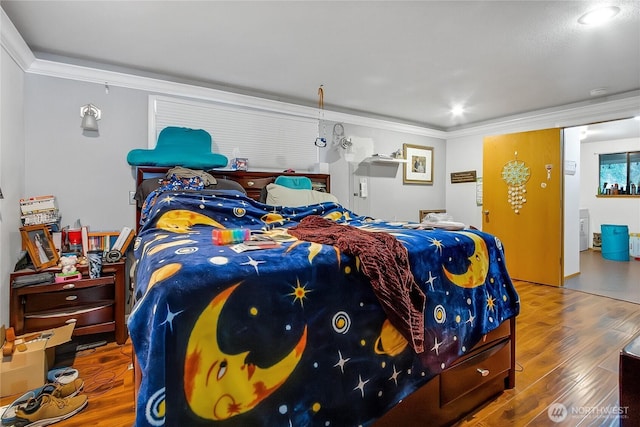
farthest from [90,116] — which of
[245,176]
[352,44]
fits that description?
[352,44]

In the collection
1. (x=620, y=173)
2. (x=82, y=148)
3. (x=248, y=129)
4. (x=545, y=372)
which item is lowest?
(x=545, y=372)

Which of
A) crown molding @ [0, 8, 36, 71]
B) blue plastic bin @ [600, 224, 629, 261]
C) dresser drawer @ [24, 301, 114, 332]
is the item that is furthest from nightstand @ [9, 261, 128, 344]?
blue plastic bin @ [600, 224, 629, 261]

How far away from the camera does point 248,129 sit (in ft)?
11.7

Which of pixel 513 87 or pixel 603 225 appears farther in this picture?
pixel 603 225

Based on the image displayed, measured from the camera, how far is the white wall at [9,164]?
6.94 feet

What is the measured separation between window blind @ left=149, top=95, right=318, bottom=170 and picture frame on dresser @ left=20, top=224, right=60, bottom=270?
→ 43.3 inches

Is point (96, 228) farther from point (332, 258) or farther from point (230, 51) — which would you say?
point (332, 258)

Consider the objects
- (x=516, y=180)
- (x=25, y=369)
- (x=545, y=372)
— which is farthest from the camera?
(x=516, y=180)

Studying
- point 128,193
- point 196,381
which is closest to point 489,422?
point 196,381

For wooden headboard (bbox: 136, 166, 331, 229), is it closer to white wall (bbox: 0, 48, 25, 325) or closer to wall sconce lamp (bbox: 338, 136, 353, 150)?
white wall (bbox: 0, 48, 25, 325)

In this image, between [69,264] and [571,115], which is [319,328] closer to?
[69,264]

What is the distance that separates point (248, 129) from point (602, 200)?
706 cm

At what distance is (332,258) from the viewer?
1.14 metres

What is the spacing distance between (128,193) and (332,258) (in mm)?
2533
